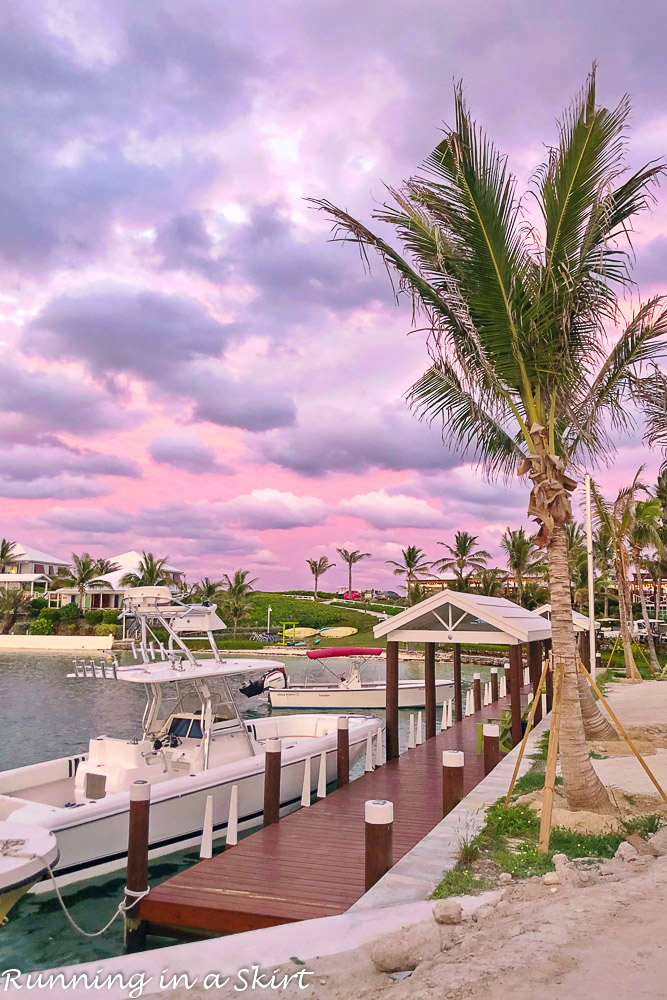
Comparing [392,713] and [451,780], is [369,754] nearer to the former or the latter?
[392,713]

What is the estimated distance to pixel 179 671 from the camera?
1312cm

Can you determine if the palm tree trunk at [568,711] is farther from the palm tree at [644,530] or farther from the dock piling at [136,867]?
the palm tree at [644,530]

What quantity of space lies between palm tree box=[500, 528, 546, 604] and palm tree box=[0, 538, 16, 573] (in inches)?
2271

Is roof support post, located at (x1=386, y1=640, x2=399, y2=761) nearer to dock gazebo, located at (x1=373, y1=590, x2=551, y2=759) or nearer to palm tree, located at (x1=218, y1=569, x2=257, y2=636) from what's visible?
dock gazebo, located at (x1=373, y1=590, x2=551, y2=759)

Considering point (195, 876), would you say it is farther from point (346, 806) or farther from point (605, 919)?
point (605, 919)

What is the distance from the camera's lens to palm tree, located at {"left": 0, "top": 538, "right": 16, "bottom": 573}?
81381 mm

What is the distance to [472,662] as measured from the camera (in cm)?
4781

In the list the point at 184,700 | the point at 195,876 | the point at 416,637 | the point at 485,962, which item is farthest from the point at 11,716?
the point at 485,962

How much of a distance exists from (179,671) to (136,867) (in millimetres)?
5267

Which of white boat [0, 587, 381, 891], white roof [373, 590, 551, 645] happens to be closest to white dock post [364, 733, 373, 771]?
white boat [0, 587, 381, 891]

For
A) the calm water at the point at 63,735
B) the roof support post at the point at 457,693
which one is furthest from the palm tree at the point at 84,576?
the roof support post at the point at 457,693

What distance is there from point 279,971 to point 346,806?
6076 millimetres

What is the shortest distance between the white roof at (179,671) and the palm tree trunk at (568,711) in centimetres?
673

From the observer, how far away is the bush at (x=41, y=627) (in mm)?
61438
